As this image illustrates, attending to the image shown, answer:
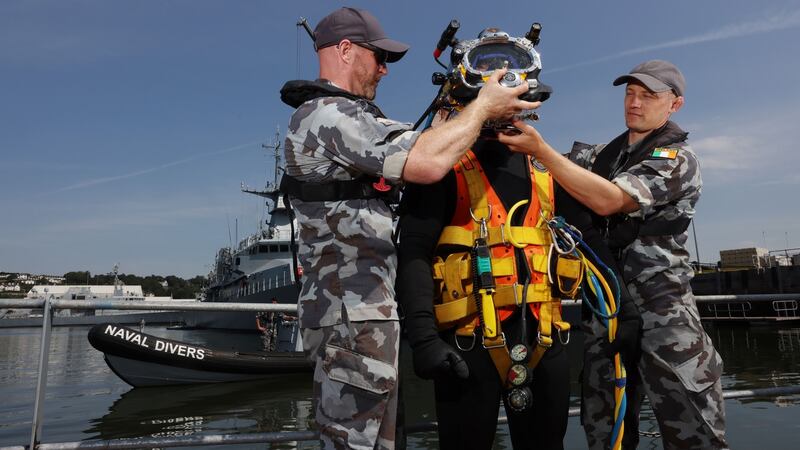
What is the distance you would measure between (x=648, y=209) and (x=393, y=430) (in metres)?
1.49

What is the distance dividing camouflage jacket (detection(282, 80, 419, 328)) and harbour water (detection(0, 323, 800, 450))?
538 cm

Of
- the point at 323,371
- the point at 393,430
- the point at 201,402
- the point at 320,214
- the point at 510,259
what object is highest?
the point at 320,214

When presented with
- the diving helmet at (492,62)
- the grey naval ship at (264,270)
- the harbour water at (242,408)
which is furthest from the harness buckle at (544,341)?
the grey naval ship at (264,270)

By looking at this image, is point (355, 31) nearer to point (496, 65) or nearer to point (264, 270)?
point (496, 65)

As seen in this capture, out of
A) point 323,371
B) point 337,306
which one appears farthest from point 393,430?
point 337,306

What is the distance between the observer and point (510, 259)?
6.27 feet

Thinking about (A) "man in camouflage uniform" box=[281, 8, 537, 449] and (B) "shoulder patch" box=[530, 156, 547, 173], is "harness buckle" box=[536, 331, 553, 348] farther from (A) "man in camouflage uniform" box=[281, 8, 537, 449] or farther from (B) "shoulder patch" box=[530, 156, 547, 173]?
(B) "shoulder patch" box=[530, 156, 547, 173]

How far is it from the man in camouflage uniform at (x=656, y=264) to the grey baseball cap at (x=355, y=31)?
63 centimetres

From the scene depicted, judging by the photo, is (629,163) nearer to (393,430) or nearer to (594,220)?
(594,220)

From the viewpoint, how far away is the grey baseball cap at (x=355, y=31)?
194 cm

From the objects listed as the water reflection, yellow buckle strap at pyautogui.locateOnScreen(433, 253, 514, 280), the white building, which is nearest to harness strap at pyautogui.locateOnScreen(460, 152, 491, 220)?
yellow buckle strap at pyautogui.locateOnScreen(433, 253, 514, 280)

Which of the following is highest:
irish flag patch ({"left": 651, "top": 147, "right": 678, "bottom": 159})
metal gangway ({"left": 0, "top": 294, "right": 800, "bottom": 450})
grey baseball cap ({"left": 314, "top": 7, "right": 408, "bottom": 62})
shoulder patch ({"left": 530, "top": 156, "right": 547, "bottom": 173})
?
grey baseball cap ({"left": 314, "top": 7, "right": 408, "bottom": 62})

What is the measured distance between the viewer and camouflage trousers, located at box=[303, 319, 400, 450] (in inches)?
64.8

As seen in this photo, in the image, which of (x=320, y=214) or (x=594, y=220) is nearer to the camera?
(x=320, y=214)
